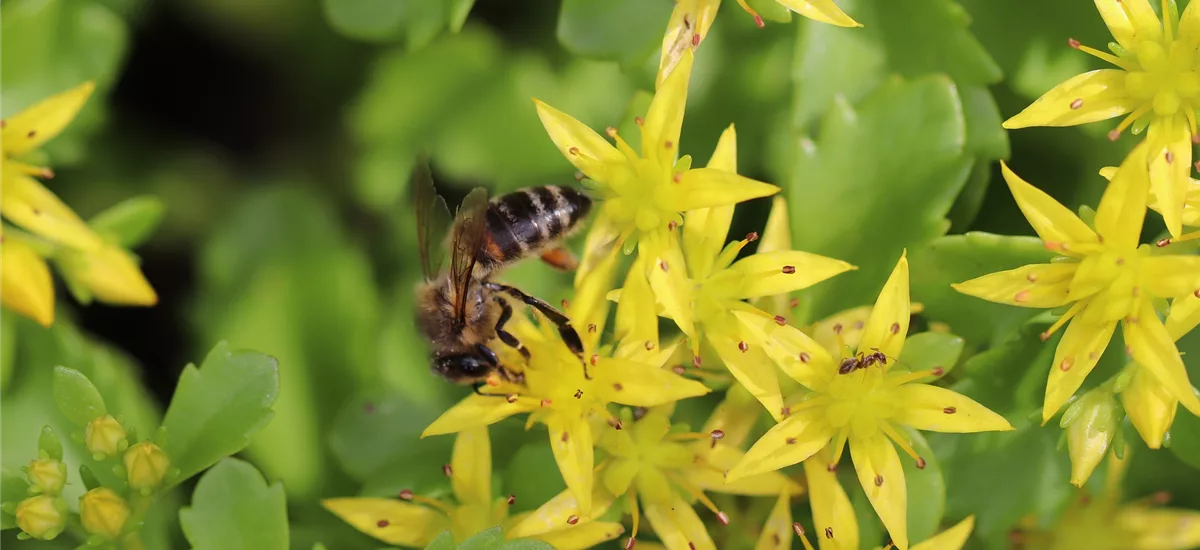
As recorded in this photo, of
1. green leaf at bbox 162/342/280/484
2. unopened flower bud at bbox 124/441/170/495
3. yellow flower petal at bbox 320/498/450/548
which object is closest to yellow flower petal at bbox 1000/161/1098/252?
yellow flower petal at bbox 320/498/450/548

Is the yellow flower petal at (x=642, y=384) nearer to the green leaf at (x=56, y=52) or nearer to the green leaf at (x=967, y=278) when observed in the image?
the green leaf at (x=967, y=278)

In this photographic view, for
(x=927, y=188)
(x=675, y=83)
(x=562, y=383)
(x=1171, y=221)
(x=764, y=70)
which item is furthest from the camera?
(x=764, y=70)

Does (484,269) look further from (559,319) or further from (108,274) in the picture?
(108,274)

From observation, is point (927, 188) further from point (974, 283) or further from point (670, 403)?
point (670, 403)

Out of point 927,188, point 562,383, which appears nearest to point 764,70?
point 927,188

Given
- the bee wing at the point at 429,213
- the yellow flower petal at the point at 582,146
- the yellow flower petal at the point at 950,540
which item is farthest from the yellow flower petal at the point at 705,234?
the yellow flower petal at the point at 950,540

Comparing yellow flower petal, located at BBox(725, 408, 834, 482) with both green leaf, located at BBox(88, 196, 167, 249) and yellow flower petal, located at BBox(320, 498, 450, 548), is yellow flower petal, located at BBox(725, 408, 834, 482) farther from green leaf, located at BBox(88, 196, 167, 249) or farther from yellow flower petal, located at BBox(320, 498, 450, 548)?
green leaf, located at BBox(88, 196, 167, 249)
